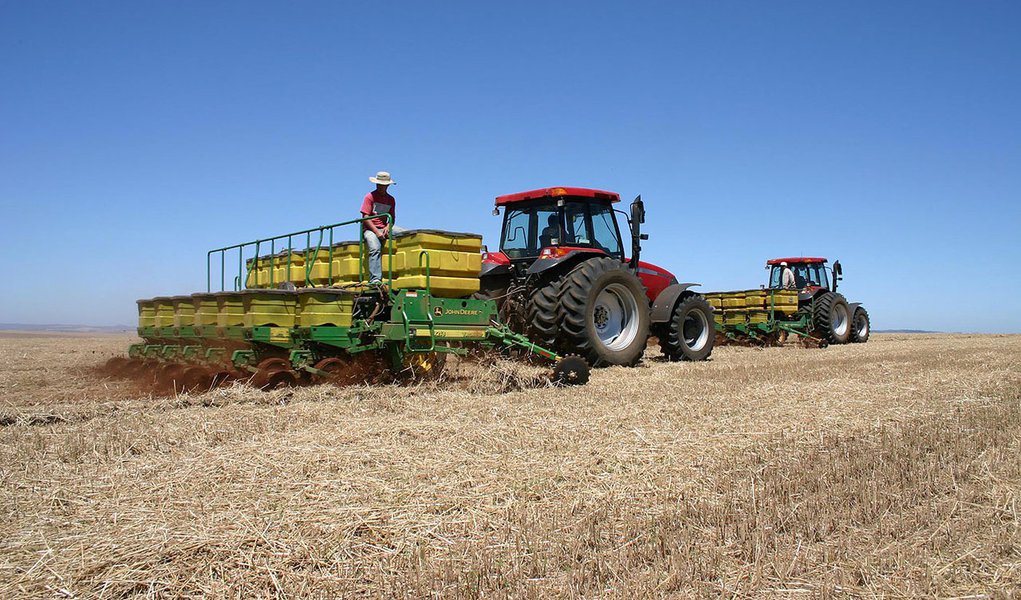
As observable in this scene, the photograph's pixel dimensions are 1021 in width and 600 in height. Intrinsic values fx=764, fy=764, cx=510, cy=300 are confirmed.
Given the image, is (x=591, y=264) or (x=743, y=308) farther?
(x=743, y=308)

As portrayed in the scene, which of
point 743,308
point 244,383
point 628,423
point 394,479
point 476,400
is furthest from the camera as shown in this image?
point 743,308

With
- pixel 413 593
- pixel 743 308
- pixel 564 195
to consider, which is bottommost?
pixel 413 593

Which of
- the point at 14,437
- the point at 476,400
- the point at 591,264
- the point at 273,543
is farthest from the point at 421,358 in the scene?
the point at 273,543

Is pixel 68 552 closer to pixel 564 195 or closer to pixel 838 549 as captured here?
pixel 838 549

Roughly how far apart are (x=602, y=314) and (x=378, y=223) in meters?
3.31

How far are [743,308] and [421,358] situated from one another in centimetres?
1071

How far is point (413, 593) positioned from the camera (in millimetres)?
2533

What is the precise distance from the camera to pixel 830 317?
17.8 meters

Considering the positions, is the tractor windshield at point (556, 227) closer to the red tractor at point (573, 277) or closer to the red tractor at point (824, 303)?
the red tractor at point (573, 277)

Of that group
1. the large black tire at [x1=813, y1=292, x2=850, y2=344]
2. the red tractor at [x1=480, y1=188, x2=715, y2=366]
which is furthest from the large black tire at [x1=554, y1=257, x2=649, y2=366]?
the large black tire at [x1=813, y1=292, x2=850, y2=344]

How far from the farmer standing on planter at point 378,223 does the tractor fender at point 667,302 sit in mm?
4601

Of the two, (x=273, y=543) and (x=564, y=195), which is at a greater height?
(x=564, y=195)

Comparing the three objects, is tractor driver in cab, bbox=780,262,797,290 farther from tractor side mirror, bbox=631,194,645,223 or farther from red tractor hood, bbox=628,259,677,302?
tractor side mirror, bbox=631,194,645,223

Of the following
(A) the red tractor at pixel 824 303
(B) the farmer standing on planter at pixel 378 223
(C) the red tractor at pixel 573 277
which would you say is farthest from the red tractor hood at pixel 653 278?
(A) the red tractor at pixel 824 303
